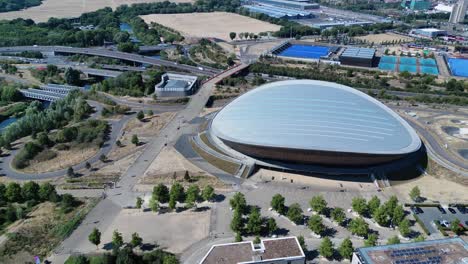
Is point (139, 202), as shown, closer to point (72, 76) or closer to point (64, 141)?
point (64, 141)

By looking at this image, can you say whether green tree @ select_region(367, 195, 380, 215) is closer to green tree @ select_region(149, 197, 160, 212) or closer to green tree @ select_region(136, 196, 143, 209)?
green tree @ select_region(149, 197, 160, 212)

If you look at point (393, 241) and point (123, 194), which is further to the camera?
point (123, 194)

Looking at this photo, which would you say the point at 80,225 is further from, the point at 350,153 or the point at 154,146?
the point at 350,153

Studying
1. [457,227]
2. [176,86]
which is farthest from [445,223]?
[176,86]

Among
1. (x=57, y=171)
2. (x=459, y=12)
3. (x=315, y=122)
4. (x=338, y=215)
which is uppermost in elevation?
(x=459, y=12)

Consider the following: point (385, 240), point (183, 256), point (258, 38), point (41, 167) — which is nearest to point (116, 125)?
point (41, 167)

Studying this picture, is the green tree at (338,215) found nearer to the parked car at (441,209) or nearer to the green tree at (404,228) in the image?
the green tree at (404,228)
